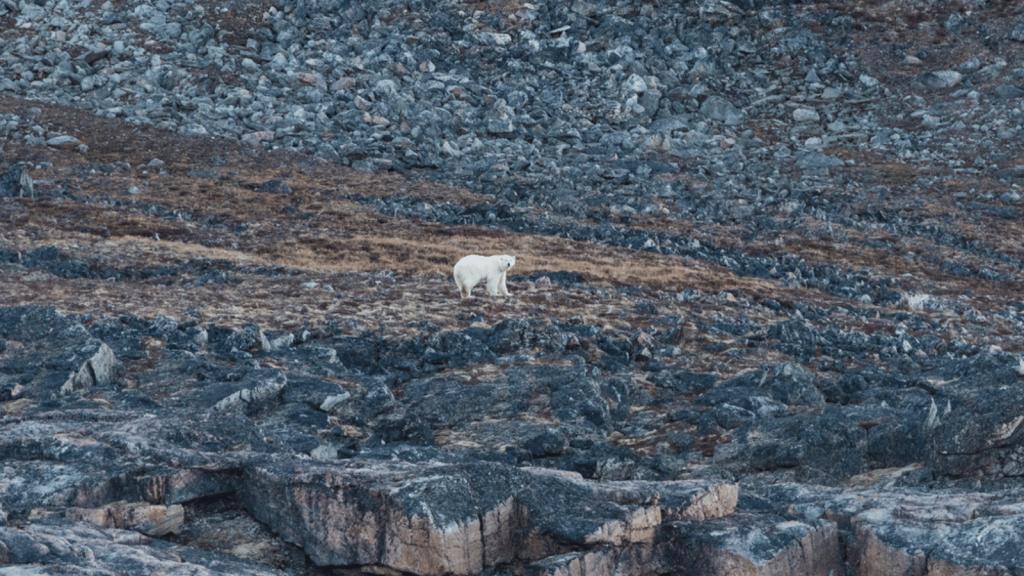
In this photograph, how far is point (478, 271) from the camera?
2095 centimetres

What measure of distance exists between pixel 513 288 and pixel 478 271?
8.11 ft

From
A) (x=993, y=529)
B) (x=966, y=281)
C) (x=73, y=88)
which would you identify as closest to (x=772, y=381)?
(x=993, y=529)

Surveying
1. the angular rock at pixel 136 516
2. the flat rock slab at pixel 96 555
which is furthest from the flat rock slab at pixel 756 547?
the angular rock at pixel 136 516

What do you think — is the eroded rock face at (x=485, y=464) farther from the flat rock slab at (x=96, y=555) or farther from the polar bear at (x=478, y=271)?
the polar bear at (x=478, y=271)

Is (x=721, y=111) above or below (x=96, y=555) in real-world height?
above

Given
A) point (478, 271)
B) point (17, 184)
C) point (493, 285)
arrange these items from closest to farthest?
point (478, 271)
point (493, 285)
point (17, 184)

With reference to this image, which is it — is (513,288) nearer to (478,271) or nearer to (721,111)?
(478,271)

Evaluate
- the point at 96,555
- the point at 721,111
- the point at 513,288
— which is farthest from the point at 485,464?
the point at 721,111

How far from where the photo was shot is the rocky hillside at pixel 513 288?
25.5ft

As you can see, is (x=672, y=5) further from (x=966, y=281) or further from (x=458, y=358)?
(x=458, y=358)

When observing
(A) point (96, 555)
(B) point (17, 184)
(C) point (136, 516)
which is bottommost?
(C) point (136, 516)

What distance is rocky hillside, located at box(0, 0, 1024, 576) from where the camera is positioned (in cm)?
778

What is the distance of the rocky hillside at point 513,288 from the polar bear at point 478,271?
1.67ft

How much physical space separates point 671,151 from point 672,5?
1671cm
